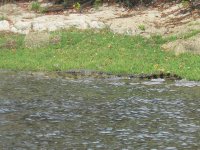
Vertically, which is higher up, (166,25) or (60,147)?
(166,25)

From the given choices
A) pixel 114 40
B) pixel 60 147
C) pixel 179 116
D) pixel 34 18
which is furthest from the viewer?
pixel 34 18

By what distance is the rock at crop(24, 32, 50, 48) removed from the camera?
47938 mm

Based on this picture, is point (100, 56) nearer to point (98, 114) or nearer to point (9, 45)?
point (9, 45)

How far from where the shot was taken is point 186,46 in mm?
43094

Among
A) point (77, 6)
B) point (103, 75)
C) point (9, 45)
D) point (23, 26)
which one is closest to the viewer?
point (103, 75)

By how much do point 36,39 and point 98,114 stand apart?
24572mm

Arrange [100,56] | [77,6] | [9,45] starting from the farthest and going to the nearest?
[77,6], [9,45], [100,56]

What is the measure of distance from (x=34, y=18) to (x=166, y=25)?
13994 millimetres

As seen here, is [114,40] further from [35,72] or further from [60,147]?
[60,147]

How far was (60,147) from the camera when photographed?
1977cm

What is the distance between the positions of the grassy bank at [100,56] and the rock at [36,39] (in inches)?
24.3

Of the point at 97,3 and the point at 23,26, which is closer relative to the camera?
the point at 23,26

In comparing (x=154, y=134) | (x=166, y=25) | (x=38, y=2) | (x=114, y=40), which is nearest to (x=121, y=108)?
(x=154, y=134)

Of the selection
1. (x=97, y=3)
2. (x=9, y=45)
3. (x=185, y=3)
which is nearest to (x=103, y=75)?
(x=9, y=45)
